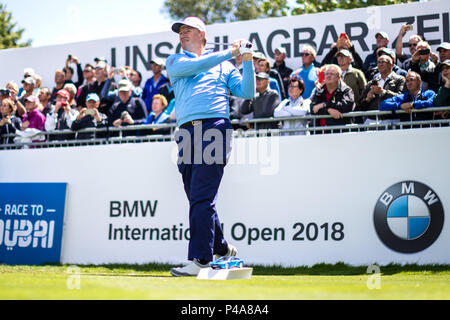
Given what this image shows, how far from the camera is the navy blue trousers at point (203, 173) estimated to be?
19.1 feet

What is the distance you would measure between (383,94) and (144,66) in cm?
584

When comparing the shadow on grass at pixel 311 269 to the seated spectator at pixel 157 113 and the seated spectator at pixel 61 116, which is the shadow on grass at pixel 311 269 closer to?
the seated spectator at pixel 157 113

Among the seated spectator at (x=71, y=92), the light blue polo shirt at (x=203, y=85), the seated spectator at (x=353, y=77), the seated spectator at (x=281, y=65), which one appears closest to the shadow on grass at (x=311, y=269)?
the seated spectator at (x=353, y=77)

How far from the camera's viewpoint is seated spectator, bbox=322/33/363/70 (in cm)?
1110

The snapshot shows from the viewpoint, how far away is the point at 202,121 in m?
6.04

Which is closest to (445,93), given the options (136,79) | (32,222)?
(136,79)

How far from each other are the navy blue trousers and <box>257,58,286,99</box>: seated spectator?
491 centimetres

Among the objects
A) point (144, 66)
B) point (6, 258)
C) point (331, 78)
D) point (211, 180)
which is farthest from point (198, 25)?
point (144, 66)

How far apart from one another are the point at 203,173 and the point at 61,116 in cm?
687

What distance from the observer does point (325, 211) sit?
368 inches

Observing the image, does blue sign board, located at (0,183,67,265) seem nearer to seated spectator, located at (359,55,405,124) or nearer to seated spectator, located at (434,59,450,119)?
seated spectator, located at (359,55,405,124)

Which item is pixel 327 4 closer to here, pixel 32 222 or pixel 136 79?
pixel 136 79

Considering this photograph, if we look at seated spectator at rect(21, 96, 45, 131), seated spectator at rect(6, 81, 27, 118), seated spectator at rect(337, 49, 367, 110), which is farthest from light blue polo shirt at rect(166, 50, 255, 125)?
seated spectator at rect(6, 81, 27, 118)
